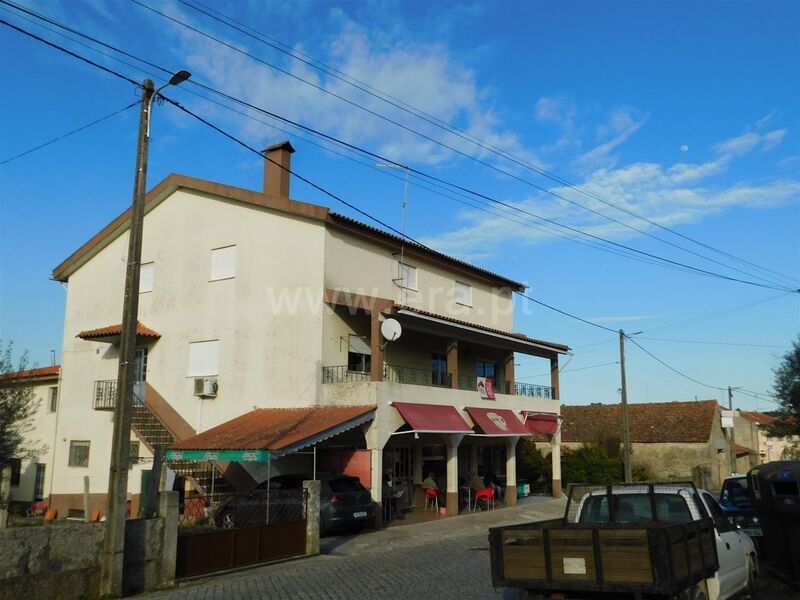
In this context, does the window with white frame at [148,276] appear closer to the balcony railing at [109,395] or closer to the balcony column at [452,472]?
the balcony railing at [109,395]

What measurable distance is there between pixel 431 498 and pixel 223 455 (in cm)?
880

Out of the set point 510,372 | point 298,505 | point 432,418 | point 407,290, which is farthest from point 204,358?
point 510,372

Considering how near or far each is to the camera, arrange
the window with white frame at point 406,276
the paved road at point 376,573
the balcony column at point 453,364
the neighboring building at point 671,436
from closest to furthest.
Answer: the paved road at point 376,573
the balcony column at point 453,364
the window with white frame at point 406,276
the neighboring building at point 671,436

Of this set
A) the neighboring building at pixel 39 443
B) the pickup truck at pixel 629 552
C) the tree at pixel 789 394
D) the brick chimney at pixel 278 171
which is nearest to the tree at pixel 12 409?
the neighboring building at pixel 39 443

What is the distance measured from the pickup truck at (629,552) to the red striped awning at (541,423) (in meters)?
17.1

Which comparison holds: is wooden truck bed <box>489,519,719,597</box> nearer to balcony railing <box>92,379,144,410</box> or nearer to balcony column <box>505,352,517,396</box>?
balcony column <box>505,352,517,396</box>

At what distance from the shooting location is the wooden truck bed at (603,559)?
21.4 feet

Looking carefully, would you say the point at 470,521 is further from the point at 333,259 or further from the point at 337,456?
the point at 333,259

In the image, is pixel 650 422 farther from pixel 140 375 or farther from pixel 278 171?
pixel 140 375

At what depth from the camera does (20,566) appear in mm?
9359

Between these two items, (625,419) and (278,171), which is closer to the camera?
(278,171)

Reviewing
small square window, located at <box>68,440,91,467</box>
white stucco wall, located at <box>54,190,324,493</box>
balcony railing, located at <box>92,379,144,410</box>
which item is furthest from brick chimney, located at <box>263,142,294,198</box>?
small square window, located at <box>68,440,91,467</box>

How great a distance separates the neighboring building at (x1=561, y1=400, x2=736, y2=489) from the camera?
127 ft

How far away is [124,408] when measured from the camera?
10.8 metres
